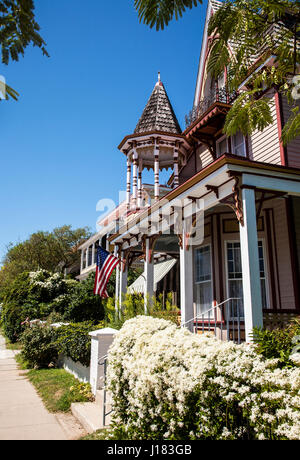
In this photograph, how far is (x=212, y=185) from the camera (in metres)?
7.66

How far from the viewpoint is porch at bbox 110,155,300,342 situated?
21.6 ft

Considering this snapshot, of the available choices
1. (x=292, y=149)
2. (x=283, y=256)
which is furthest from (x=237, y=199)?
(x=292, y=149)

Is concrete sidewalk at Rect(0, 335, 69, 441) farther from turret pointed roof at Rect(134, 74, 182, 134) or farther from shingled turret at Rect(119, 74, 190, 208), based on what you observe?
turret pointed roof at Rect(134, 74, 182, 134)

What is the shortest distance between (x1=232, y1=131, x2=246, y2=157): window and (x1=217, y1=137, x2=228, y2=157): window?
0.31m

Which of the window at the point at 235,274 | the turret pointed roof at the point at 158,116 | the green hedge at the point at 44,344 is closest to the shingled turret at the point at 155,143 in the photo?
the turret pointed roof at the point at 158,116

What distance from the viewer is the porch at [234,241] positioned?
21.6 ft

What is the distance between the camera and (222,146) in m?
11.7

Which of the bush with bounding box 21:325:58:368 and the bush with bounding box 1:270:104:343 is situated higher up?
the bush with bounding box 1:270:104:343

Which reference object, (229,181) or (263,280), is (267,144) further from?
(263,280)

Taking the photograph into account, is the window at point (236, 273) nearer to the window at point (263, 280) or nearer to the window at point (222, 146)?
the window at point (263, 280)

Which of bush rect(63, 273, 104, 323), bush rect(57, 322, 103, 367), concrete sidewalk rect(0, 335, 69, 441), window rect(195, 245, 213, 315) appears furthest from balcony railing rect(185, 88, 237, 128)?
concrete sidewalk rect(0, 335, 69, 441)

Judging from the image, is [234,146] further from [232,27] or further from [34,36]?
[34,36]

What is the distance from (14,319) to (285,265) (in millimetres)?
17015
